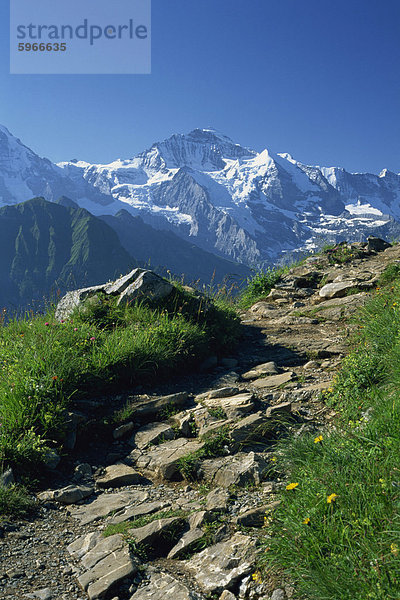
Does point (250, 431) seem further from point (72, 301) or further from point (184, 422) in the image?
point (72, 301)

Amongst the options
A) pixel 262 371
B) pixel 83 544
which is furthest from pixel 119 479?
pixel 262 371

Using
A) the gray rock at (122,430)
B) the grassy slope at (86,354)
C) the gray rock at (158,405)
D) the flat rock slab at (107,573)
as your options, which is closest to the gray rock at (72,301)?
the grassy slope at (86,354)

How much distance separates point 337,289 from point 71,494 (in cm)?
974

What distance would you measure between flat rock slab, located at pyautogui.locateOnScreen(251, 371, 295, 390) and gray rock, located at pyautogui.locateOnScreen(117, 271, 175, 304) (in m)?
3.39

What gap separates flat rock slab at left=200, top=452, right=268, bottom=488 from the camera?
4543mm

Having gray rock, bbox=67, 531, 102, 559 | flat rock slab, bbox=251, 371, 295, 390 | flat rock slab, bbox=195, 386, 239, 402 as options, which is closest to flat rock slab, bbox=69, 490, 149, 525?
gray rock, bbox=67, 531, 102, 559

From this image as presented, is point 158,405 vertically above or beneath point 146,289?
beneath

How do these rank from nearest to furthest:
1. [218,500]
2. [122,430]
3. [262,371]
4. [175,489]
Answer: [218,500]
[175,489]
[122,430]
[262,371]

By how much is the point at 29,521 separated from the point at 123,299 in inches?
222

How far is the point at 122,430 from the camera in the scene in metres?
6.23

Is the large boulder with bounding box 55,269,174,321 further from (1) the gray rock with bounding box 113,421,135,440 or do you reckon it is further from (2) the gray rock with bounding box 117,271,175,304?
(1) the gray rock with bounding box 113,421,135,440

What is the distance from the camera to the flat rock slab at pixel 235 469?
454cm

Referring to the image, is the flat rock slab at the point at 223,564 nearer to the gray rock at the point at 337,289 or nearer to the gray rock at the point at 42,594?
the gray rock at the point at 42,594

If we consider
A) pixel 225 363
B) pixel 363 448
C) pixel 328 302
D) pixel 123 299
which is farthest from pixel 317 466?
pixel 328 302
